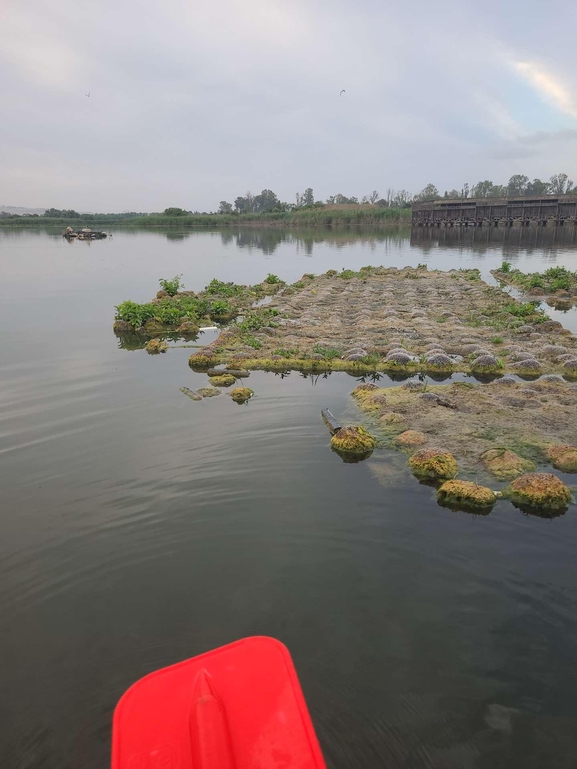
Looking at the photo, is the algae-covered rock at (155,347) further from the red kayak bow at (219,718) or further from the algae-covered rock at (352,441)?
the red kayak bow at (219,718)

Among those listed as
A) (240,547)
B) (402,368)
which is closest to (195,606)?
(240,547)

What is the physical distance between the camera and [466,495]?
23.5ft

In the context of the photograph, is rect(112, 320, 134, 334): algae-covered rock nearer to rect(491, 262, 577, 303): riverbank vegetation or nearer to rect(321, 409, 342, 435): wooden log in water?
rect(321, 409, 342, 435): wooden log in water

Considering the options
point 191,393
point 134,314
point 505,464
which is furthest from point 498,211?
point 505,464

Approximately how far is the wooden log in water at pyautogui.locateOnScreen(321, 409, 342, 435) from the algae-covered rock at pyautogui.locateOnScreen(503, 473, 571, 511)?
3.17 meters

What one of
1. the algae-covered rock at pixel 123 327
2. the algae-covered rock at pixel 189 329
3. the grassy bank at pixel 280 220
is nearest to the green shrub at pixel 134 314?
the algae-covered rock at pixel 123 327

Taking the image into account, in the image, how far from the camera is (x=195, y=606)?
5414 mm

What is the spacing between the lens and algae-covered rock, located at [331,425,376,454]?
8.69 meters

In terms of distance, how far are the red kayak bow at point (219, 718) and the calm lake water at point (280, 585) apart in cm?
122

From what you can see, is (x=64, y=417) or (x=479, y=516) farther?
(x=64, y=417)

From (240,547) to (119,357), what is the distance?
1064 centimetres

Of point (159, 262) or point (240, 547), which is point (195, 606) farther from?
point (159, 262)

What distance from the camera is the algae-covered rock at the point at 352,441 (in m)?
8.69

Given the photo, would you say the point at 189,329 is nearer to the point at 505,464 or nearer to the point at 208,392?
the point at 208,392
